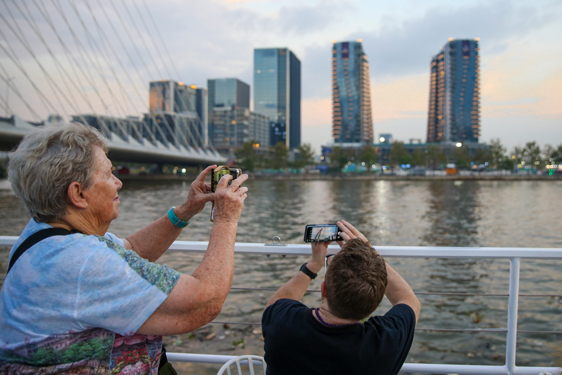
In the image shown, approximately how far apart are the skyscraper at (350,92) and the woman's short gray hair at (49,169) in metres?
121

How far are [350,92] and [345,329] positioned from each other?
125m

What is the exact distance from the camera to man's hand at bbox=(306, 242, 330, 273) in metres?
1.19

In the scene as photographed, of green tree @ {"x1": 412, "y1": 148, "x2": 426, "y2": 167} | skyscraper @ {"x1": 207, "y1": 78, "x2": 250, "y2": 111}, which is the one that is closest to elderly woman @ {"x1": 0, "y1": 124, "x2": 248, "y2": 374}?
green tree @ {"x1": 412, "y1": 148, "x2": 426, "y2": 167}

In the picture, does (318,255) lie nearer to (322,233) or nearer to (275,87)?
(322,233)

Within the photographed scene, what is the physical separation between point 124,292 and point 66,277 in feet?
0.37

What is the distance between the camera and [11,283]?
32.3 inches

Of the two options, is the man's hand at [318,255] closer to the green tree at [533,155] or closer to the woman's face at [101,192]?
the woman's face at [101,192]

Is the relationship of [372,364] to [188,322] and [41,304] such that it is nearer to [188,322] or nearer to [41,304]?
[188,322]

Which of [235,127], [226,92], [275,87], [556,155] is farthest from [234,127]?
[556,155]

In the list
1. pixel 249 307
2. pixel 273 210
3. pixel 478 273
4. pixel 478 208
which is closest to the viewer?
pixel 249 307

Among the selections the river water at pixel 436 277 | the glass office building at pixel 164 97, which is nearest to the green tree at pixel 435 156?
the glass office building at pixel 164 97

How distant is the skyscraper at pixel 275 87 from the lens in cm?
13375

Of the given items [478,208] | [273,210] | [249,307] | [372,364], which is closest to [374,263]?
[372,364]

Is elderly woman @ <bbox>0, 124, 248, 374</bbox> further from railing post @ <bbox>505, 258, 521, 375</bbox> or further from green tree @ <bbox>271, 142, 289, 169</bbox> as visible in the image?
green tree @ <bbox>271, 142, 289, 169</bbox>
